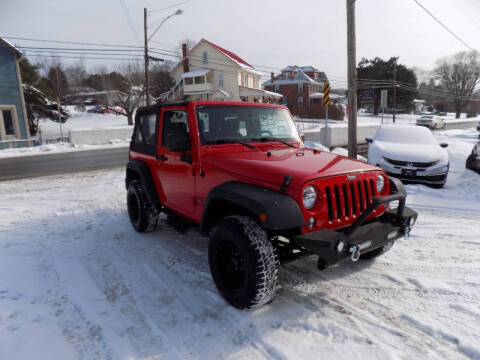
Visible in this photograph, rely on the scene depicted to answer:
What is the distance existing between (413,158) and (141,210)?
6582 millimetres

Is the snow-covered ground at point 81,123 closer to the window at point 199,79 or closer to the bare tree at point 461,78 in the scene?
the window at point 199,79

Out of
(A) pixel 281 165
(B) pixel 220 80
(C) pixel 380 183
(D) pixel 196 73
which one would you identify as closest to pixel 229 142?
(A) pixel 281 165

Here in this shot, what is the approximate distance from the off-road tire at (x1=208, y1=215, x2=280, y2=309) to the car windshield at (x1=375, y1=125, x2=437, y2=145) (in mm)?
7956

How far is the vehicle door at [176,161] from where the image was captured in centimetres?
370

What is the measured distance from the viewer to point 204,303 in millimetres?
3227

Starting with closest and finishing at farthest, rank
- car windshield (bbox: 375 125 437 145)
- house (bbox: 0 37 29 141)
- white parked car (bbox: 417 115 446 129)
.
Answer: car windshield (bbox: 375 125 437 145)
house (bbox: 0 37 29 141)
white parked car (bbox: 417 115 446 129)

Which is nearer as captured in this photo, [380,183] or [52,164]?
[380,183]

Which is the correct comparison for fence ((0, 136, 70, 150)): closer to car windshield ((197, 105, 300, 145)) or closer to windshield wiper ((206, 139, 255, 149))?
car windshield ((197, 105, 300, 145))

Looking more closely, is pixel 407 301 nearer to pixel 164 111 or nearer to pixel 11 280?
pixel 164 111

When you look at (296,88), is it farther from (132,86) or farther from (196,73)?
(132,86)

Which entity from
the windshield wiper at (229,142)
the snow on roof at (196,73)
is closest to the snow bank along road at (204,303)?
the windshield wiper at (229,142)

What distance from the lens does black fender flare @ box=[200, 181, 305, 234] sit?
265cm

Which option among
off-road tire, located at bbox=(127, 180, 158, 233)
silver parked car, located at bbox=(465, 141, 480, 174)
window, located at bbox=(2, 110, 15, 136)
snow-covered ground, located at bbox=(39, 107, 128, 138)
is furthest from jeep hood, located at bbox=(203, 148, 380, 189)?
snow-covered ground, located at bbox=(39, 107, 128, 138)

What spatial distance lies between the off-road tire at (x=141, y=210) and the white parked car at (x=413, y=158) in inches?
236
